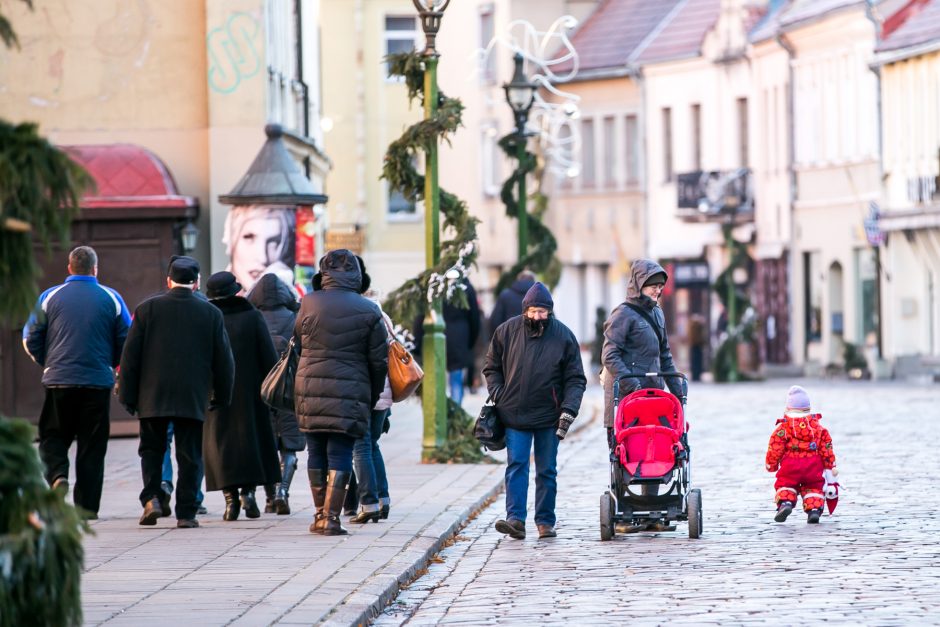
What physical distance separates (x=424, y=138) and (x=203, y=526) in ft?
22.3

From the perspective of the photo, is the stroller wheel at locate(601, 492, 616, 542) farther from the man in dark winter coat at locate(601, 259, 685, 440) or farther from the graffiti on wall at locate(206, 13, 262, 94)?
the graffiti on wall at locate(206, 13, 262, 94)

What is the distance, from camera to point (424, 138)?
2073 cm

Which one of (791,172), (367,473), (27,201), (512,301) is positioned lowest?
(367,473)

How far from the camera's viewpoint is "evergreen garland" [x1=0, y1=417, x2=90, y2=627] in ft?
22.7

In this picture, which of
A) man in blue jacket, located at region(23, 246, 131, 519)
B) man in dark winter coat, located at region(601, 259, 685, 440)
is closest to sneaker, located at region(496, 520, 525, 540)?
man in dark winter coat, located at region(601, 259, 685, 440)

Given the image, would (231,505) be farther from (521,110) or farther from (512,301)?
(521,110)

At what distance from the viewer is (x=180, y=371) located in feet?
47.5

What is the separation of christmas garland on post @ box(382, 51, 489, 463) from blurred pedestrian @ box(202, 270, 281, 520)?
582cm

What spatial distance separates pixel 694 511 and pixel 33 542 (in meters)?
7.57

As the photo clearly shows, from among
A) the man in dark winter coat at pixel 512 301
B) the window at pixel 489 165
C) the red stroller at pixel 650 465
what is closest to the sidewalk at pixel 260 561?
the red stroller at pixel 650 465

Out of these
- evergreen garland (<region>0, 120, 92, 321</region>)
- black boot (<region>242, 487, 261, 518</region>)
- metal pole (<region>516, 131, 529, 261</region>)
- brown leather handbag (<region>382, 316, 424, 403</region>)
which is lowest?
black boot (<region>242, 487, 261, 518</region>)

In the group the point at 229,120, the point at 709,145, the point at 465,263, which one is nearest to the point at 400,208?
the point at 709,145

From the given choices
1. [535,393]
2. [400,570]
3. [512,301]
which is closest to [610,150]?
[512,301]

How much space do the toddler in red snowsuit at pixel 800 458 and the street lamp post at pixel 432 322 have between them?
6.47 m
